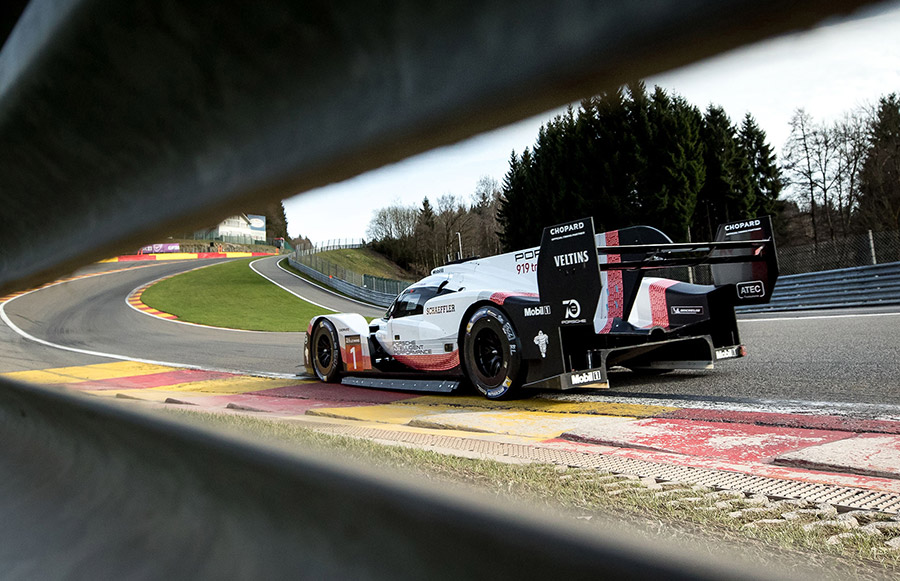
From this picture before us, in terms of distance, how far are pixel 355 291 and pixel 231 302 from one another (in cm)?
521

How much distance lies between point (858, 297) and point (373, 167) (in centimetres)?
1762

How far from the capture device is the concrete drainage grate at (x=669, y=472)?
2.50 metres

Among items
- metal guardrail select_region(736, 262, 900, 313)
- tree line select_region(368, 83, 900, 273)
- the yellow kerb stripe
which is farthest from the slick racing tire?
metal guardrail select_region(736, 262, 900, 313)

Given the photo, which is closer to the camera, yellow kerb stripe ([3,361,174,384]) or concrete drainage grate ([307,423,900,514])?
concrete drainage grate ([307,423,900,514])

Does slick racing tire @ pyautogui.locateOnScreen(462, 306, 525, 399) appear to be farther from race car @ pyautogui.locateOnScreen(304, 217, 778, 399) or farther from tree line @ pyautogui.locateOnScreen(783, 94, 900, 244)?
tree line @ pyautogui.locateOnScreen(783, 94, 900, 244)

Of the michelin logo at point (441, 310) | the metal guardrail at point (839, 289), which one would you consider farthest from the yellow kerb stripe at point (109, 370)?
the metal guardrail at point (839, 289)

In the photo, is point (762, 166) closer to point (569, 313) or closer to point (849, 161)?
point (849, 161)

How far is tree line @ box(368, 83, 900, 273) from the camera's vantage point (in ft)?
2.24

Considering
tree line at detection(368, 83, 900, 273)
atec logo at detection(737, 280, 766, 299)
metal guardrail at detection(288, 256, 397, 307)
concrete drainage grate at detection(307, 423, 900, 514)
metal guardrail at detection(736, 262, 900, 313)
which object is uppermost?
metal guardrail at detection(288, 256, 397, 307)

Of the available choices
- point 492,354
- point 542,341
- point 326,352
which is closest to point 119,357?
point 326,352

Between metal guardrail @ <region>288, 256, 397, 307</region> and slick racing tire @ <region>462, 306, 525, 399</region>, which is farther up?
metal guardrail @ <region>288, 256, 397, 307</region>

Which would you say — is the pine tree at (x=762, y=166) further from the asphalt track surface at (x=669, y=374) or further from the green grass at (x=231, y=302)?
the green grass at (x=231, y=302)

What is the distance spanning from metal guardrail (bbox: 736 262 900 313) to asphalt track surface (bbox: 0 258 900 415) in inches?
61.4

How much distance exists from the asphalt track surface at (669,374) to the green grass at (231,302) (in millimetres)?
1198
